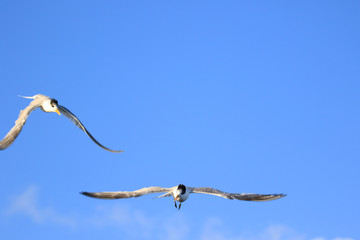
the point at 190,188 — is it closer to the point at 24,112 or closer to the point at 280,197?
the point at 280,197

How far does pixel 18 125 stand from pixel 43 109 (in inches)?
111

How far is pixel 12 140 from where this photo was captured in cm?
2586

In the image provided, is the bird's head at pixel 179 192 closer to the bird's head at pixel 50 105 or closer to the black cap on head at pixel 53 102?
the bird's head at pixel 50 105

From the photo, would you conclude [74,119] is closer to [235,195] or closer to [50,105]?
[50,105]

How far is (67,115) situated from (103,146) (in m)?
2.63

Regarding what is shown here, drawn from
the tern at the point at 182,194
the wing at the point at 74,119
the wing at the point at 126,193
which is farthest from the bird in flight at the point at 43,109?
the tern at the point at 182,194

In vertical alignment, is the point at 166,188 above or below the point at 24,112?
below

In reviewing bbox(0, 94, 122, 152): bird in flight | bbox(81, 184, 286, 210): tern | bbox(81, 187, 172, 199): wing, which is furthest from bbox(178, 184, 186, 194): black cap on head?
bbox(0, 94, 122, 152): bird in flight

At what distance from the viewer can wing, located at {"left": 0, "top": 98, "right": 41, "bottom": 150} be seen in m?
25.4

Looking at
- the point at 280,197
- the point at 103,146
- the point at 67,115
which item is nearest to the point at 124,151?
the point at 103,146

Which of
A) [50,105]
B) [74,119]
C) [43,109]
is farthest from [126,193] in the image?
[43,109]

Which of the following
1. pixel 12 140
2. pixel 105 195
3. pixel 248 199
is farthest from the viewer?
pixel 248 199

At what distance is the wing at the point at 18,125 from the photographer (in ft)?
83.5

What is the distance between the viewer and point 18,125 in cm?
2684
